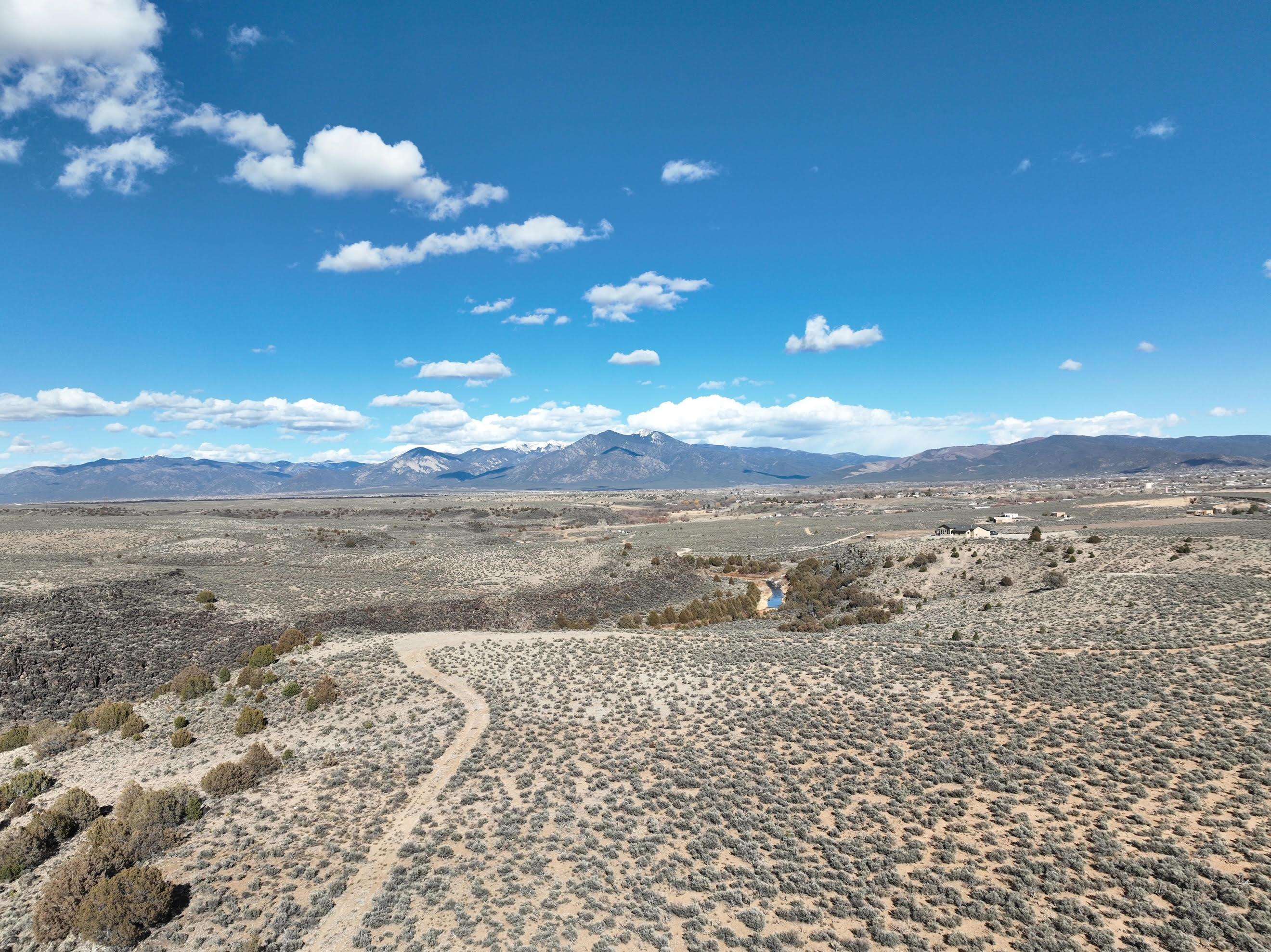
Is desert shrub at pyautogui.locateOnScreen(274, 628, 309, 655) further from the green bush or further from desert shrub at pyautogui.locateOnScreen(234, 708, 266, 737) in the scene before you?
the green bush

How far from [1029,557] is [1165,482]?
19907 centimetres

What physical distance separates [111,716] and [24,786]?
6093 mm

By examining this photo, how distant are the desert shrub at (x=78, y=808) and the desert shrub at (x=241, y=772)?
254 centimetres

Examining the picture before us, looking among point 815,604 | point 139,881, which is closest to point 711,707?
point 139,881

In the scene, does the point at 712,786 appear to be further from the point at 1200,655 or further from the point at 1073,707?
the point at 1200,655

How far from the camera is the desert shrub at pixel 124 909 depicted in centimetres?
1178

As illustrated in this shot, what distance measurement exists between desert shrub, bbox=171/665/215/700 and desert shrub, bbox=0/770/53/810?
24.1 feet

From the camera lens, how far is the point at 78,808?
54.1 feet

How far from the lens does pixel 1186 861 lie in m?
12.4

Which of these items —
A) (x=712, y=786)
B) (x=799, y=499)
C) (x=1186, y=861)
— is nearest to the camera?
(x=1186, y=861)

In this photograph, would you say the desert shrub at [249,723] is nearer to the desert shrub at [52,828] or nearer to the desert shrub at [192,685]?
the desert shrub at [192,685]

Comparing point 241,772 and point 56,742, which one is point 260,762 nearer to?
point 241,772

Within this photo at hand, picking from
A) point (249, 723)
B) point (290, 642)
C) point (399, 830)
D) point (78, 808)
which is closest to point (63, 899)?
point (78, 808)

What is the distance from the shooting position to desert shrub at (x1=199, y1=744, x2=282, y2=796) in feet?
57.8
